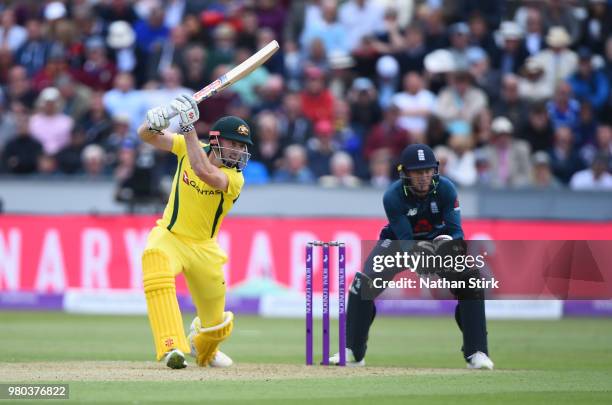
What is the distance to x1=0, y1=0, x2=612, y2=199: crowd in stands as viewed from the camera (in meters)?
16.5

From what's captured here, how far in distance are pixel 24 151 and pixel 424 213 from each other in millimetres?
8898

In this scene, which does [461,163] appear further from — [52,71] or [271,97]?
[52,71]

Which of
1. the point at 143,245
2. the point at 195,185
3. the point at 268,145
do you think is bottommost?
the point at 143,245

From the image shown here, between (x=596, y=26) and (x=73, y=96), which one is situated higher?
(x=596, y=26)

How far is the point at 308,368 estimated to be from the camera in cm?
923

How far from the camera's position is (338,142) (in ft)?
55.3

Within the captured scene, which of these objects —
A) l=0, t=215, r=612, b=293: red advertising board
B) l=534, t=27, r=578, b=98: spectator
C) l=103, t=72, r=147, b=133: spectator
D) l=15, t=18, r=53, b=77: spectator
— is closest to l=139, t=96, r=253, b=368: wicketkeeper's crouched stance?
l=0, t=215, r=612, b=293: red advertising board

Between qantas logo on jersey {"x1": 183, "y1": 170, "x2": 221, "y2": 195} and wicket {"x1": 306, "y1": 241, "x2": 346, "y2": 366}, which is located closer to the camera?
qantas logo on jersey {"x1": 183, "y1": 170, "x2": 221, "y2": 195}

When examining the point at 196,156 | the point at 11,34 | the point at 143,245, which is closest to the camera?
the point at 196,156

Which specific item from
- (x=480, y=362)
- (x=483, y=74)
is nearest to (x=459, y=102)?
(x=483, y=74)

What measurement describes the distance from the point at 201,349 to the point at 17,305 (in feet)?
22.2

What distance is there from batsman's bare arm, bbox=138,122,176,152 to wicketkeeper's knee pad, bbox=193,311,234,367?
138 cm

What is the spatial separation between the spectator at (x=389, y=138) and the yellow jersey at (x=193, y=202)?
25.0ft

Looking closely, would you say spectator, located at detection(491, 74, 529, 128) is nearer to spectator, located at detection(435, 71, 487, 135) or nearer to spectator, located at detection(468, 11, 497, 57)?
spectator, located at detection(435, 71, 487, 135)
